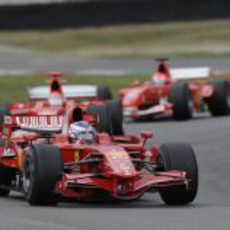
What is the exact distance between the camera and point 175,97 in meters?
25.0

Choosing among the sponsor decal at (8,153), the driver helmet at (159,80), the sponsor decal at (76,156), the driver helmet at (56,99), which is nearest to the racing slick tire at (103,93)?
the driver helmet at (159,80)

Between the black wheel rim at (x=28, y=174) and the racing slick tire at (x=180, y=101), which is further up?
the racing slick tire at (x=180, y=101)

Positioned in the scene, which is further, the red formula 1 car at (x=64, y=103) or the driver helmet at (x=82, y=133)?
the red formula 1 car at (x=64, y=103)

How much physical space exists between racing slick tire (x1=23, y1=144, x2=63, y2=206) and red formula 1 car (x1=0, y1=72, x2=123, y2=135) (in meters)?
4.87

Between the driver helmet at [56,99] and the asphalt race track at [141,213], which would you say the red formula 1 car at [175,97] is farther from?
the asphalt race track at [141,213]

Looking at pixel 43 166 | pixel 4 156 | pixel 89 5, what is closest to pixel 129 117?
pixel 4 156

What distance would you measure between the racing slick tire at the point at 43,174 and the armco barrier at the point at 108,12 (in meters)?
36.4

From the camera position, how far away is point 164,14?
49438 mm

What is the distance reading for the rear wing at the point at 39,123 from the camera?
15.0m

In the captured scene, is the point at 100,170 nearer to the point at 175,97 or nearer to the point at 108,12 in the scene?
the point at 175,97

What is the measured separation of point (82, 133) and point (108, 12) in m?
36.3

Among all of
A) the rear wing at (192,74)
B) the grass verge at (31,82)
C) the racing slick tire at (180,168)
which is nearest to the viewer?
the racing slick tire at (180,168)

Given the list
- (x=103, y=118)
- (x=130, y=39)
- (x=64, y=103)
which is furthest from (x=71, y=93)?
(x=130, y=39)

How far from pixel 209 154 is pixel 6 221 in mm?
8046
